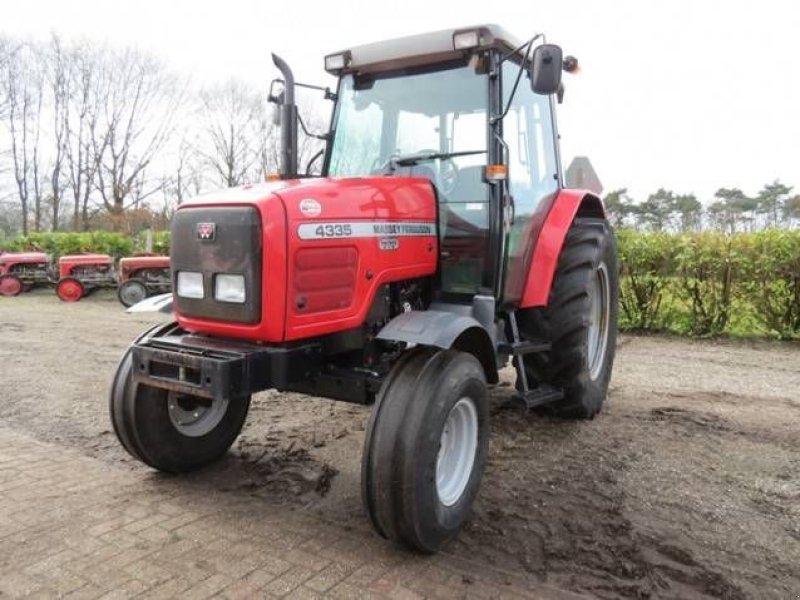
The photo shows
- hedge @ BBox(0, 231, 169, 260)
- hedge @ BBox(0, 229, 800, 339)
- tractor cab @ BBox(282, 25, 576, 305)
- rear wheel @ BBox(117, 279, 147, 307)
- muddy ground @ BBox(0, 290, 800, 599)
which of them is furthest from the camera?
hedge @ BBox(0, 231, 169, 260)

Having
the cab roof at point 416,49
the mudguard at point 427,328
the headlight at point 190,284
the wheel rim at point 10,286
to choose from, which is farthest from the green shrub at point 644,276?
the wheel rim at point 10,286

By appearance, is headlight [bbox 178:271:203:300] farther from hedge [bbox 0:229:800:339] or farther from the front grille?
hedge [bbox 0:229:800:339]

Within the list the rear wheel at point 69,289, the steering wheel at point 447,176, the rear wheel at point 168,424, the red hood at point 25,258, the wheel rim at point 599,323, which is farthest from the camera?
the red hood at point 25,258

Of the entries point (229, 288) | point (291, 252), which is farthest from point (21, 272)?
point (291, 252)

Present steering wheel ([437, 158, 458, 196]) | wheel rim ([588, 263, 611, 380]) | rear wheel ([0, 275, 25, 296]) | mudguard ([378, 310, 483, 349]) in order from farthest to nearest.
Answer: rear wheel ([0, 275, 25, 296]) → wheel rim ([588, 263, 611, 380]) → steering wheel ([437, 158, 458, 196]) → mudguard ([378, 310, 483, 349])

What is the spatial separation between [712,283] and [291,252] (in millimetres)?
6921

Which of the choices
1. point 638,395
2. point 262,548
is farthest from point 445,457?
point 638,395

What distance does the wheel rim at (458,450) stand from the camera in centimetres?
306

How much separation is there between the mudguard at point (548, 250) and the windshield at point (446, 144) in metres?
0.54

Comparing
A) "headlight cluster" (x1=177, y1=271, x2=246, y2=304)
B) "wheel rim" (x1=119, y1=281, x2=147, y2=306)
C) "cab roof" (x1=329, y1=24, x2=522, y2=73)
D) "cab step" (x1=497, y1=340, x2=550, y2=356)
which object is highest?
"cab roof" (x1=329, y1=24, x2=522, y2=73)

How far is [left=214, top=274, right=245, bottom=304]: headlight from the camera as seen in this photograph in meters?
2.92

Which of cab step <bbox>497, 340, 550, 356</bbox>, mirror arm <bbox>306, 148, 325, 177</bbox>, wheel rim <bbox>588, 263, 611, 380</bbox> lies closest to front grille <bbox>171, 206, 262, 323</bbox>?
mirror arm <bbox>306, 148, 325, 177</bbox>

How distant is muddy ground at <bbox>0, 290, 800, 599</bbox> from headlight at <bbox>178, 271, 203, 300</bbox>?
1.15 m

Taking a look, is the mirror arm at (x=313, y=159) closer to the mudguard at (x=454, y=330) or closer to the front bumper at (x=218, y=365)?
the mudguard at (x=454, y=330)
